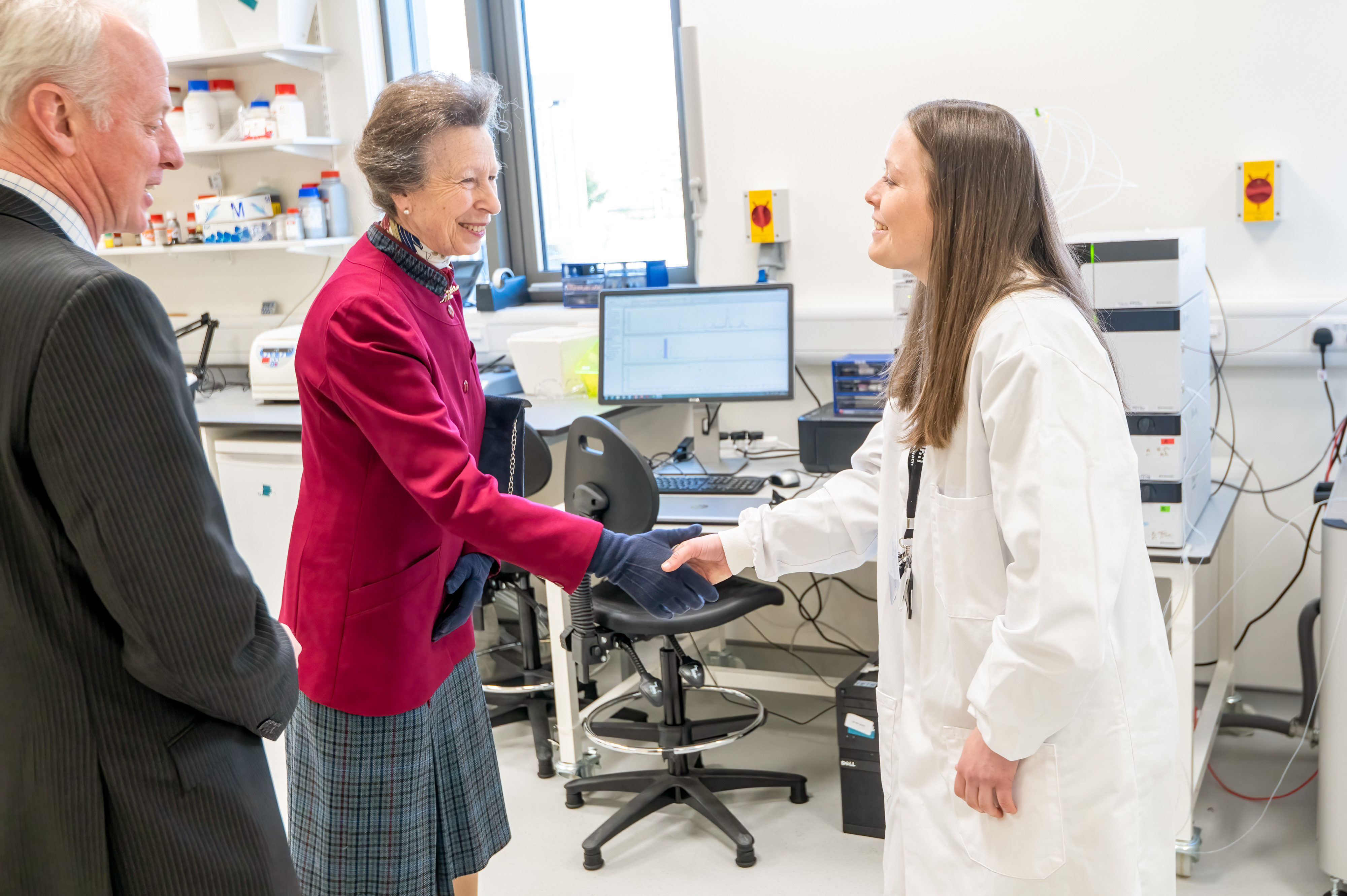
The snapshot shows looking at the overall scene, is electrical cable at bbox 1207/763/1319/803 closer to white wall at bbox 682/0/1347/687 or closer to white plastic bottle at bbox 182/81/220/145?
white wall at bbox 682/0/1347/687

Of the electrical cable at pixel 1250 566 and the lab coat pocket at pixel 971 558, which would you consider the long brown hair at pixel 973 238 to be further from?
the electrical cable at pixel 1250 566

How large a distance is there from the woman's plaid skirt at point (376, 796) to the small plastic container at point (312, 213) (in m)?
2.67

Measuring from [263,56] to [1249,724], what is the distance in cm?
370

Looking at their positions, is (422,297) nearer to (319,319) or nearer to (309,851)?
(319,319)

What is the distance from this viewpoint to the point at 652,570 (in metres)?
1.49

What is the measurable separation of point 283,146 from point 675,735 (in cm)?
254

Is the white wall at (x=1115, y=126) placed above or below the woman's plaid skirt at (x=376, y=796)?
above

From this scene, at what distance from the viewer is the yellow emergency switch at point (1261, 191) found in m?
2.54

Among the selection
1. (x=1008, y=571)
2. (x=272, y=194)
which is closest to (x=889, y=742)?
(x=1008, y=571)

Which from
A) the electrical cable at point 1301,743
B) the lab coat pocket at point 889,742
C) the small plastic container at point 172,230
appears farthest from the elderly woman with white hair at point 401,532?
the small plastic container at point 172,230

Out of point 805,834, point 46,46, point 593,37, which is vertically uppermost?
point 593,37

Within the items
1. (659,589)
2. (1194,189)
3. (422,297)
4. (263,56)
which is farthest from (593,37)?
(659,589)

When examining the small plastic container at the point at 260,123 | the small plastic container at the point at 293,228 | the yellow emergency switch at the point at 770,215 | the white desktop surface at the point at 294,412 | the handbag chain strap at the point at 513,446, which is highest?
the small plastic container at the point at 260,123

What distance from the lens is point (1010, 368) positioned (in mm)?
1154
